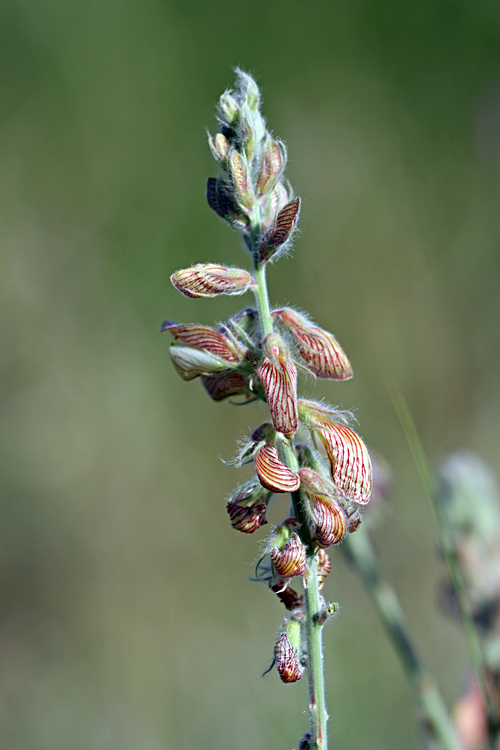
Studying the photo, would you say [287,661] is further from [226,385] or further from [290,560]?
[226,385]

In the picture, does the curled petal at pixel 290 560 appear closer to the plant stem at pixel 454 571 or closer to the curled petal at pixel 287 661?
the curled petal at pixel 287 661

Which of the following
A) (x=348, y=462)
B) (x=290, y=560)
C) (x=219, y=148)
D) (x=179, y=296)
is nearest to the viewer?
(x=290, y=560)

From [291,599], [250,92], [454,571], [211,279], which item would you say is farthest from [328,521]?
[250,92]

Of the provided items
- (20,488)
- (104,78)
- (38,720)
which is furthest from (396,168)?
(38,720)

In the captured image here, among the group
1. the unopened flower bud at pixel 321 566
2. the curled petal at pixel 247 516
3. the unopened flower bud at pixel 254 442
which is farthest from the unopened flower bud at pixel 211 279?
the unopened flower bud at pixel 321 566

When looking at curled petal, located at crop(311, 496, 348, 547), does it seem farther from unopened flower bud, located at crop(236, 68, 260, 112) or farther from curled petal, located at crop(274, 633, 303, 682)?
unopened flower bud, located at crop(236, 68, 260, 112)

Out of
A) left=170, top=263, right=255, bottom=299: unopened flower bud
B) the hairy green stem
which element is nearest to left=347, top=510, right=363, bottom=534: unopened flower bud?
left=170, top=263, right=255, bottom=299: unopened flower bud
